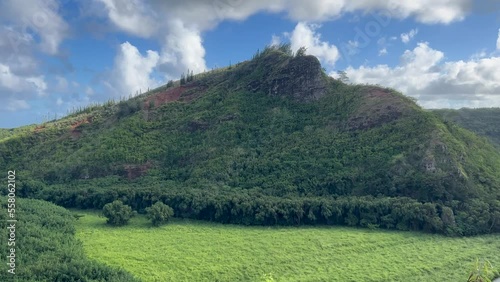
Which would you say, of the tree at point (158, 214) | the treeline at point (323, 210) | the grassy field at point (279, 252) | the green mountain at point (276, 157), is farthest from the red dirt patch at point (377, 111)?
the tree at point (158, 214)

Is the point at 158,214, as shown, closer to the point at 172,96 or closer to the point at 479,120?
the point at 172,96

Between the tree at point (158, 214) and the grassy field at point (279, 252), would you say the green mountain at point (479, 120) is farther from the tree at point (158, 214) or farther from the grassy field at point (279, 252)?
the tree at point (158, 214)

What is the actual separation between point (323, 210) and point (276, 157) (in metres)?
20.1

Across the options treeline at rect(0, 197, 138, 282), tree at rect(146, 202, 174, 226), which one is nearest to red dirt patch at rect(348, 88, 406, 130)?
tree at rect(146, 202, 174, 226)

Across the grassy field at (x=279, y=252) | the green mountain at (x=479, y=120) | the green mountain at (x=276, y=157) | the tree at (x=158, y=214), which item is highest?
the green mountain at (x=479, y=120)

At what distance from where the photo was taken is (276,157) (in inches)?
3155

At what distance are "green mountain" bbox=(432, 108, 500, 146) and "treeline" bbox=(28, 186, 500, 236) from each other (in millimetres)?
63785

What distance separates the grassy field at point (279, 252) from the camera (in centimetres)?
4569

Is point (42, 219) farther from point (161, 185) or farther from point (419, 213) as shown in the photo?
point (419, 213)

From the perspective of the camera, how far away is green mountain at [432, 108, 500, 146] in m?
123

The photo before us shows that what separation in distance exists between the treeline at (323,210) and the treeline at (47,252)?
16.4 m

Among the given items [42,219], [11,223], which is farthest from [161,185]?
[11,223]

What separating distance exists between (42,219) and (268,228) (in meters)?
31.6

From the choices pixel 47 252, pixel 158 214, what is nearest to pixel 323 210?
pixel 158 214
